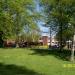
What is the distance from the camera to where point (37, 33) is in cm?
7738

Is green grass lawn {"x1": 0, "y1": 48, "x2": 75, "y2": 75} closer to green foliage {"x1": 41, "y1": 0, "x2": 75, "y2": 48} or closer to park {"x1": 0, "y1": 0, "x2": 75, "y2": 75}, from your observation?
park {"x1": 0, "y1": 0, "x2": 75, "y2": 75}

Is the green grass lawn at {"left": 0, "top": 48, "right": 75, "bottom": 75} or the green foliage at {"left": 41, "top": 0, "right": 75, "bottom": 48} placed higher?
the green foliage at {"left": 41, "top": 0, "right": 75, "bottom": 48}

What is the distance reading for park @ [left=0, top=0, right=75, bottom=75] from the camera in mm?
23242

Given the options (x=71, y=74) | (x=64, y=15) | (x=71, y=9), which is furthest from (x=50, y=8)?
(x=71, y=74)

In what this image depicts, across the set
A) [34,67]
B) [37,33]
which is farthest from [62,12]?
[37,33]

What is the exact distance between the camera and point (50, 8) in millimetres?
47250

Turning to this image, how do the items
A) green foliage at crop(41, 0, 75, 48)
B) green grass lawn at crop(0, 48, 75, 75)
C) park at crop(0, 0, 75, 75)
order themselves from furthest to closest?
green foliage at crop(41, 0, 75, 48)
park at crop(0, 0, 75, 75)
green grass lawn at crop(0, 48, 75, 75)

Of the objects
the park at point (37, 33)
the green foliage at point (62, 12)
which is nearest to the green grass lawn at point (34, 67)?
the park at point (37, 33)

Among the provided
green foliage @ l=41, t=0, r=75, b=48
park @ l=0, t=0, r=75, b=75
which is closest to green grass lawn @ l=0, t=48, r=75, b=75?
park @ l=0, t=0, r=75, b=75

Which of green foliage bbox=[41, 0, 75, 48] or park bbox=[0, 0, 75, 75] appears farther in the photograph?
green foliage bbox=[41, 0, 75, 48]

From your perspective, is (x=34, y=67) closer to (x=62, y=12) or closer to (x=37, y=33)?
(x=62, y=12)

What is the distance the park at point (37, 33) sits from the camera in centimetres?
2324

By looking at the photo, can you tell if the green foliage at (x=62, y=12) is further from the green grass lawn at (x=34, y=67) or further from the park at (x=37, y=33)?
the green grass lawn at (x=34, y=67)

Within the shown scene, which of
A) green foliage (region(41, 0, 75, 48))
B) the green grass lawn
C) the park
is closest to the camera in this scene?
the green grass lawn
